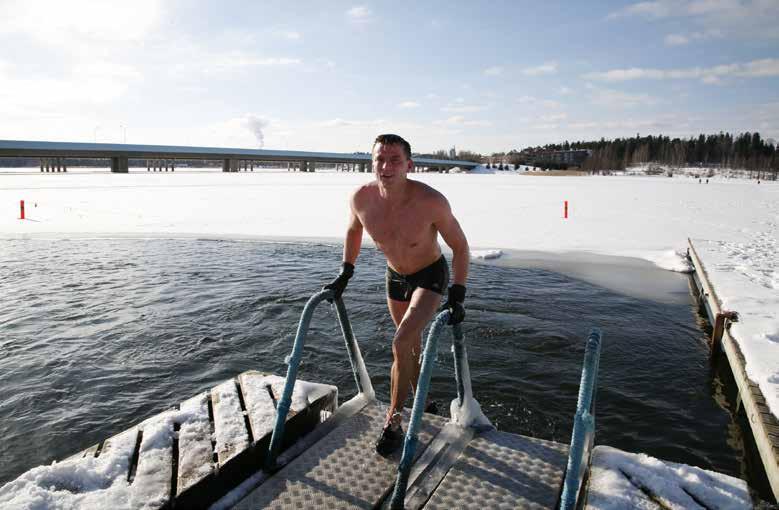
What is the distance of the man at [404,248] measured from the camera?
291cm

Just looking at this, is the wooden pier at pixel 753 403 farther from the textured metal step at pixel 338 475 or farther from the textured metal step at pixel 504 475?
the textured metal step at pixel 338 475

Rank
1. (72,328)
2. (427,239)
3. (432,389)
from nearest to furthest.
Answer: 1. (427,239)
2. (432,389)
3. (72,328)

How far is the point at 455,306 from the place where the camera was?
2727 millimetres

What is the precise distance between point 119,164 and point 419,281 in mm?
63094

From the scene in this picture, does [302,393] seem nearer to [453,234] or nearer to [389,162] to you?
[453,234]

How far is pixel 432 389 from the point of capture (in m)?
4.71

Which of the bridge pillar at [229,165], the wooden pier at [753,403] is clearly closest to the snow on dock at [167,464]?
the wooden pier at [753,403]

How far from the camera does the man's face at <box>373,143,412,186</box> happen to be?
3014 mm

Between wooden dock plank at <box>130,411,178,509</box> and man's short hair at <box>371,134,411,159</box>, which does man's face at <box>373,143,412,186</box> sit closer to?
man's short hair at <box>371,134,411,159</box>

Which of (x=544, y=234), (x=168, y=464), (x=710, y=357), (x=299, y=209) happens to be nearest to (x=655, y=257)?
(x=544, y=234)

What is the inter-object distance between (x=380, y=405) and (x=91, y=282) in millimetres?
6935

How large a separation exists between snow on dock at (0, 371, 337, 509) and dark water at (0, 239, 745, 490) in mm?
1115

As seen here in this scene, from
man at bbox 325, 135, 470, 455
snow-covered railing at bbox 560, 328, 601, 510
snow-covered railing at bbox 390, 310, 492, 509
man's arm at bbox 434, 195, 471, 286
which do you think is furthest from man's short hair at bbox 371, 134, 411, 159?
snow-covered railing at bbox 560, 328, 601, 510

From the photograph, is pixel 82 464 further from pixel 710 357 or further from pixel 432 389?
pixel 710 357
